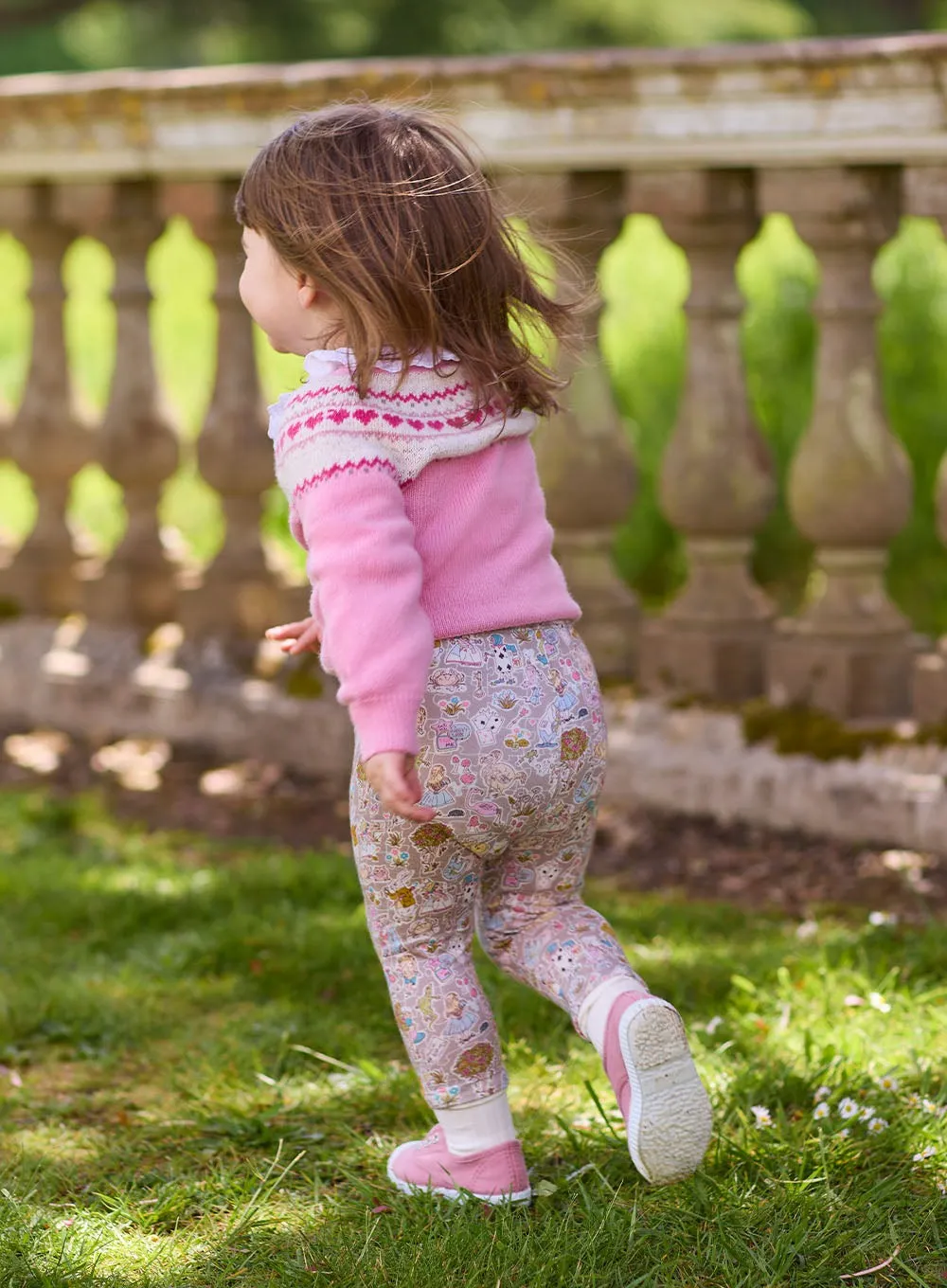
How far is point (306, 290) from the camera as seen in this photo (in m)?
2.27

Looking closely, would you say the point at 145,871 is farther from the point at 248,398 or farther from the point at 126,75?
the point at 126,75

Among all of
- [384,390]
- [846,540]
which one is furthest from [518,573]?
[846,540]

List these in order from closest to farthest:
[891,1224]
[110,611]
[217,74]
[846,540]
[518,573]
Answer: [891,1224] → [518,573] → [846,540] → [217,74] → [110,611]

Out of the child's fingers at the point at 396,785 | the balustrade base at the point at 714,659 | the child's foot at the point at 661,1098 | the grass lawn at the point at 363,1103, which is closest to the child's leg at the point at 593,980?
the child's foot at the point at 661,1098

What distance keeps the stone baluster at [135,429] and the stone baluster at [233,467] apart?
18 centimetres

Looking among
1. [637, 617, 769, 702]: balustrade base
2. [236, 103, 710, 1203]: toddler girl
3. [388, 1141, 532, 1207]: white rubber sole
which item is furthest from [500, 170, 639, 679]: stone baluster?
[388, 1141, 532, 1207]: white rubber sole

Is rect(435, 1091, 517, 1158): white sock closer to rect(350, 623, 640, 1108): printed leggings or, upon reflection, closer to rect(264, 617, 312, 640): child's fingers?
rect(350, 623, 640, 1108): printed leggings

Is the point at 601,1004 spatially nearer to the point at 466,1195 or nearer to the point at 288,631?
the point at 466,1195

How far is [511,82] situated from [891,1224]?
8.44ft

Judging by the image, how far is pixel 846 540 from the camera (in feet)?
12.4

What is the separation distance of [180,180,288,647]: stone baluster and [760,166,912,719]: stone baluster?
4.54 ft

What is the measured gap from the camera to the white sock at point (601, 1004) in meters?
2.21

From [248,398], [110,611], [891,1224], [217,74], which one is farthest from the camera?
[110,611]

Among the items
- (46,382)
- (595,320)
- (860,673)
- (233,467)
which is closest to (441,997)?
(860,673)
